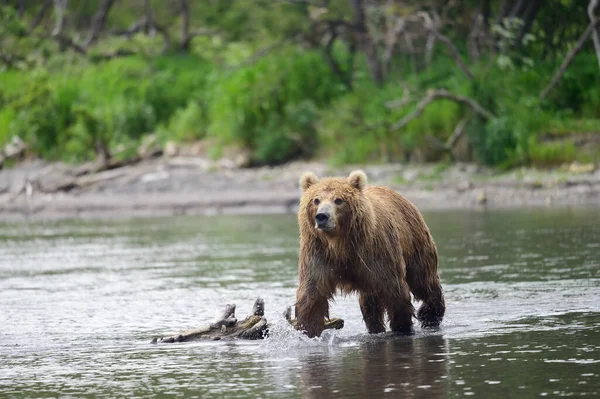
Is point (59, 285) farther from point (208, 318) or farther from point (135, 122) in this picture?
point (135, 122)

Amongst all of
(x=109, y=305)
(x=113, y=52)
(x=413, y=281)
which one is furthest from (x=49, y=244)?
(x=113, y=52)

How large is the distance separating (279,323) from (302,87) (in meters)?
23.1

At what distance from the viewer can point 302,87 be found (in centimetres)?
3253

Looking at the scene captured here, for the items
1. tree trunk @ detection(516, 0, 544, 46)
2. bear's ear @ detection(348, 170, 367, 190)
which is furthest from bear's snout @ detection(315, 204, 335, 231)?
tree trunk @ detection(516, 0, 544, 46)

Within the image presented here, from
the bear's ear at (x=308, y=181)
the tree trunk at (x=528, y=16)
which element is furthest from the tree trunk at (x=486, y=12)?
the bear's ear at (x=308, y=181)

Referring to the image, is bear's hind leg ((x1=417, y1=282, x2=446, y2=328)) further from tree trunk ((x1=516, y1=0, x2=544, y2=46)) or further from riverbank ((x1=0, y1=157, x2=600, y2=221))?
tree trunk ((x1=516, y1=0, x2=544, y2=46))

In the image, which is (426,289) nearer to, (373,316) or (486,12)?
(373,316)

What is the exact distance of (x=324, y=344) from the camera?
9.70 metres

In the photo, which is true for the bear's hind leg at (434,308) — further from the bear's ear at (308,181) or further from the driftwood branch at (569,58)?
the driftwood branch at (569,58)

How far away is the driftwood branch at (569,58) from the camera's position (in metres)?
25.2

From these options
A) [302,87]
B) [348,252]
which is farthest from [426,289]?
[302,87]

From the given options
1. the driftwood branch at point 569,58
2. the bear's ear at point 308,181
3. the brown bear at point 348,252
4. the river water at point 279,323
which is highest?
the driftwood branch at point 569,58

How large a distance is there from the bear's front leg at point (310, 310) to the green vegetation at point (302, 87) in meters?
16.9

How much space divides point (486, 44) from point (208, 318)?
19946 mm
